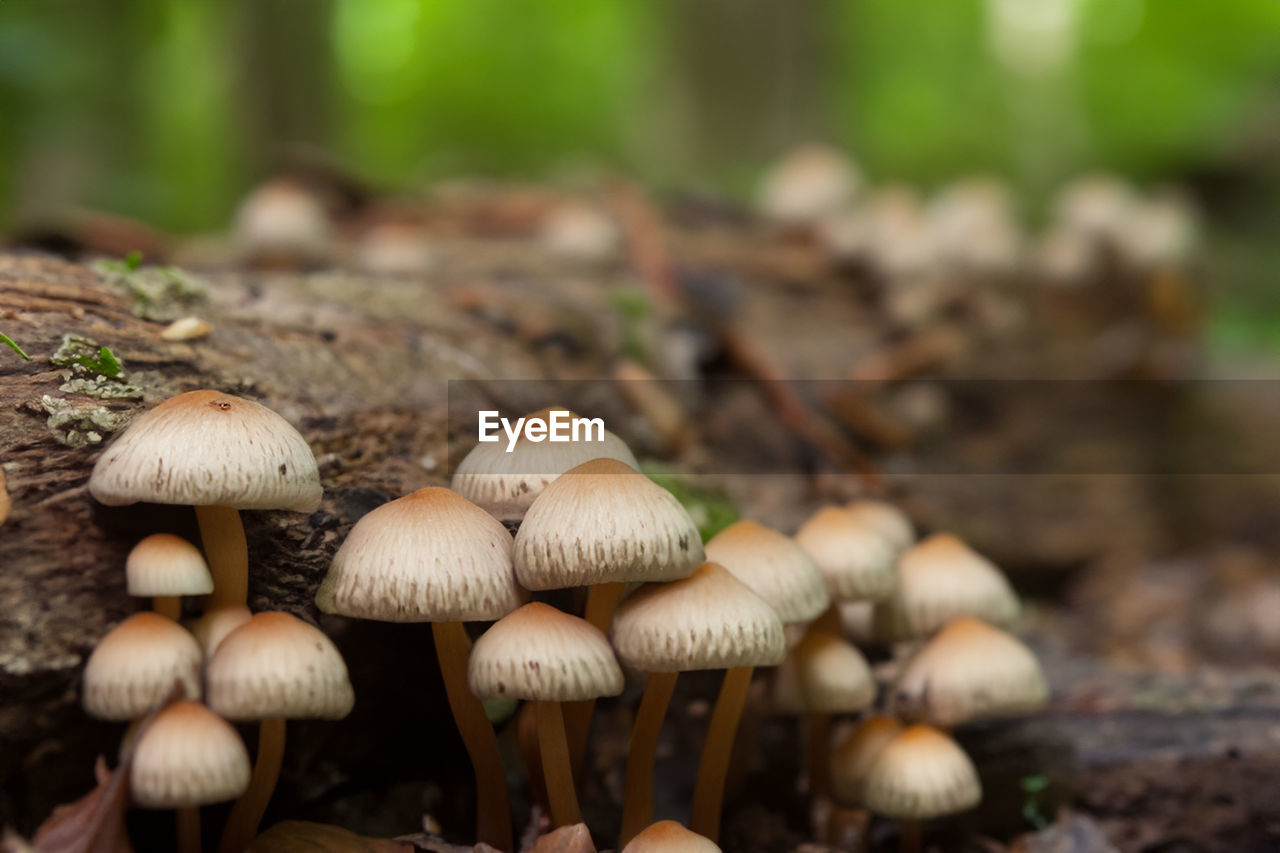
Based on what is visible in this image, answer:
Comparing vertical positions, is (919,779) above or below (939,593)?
below

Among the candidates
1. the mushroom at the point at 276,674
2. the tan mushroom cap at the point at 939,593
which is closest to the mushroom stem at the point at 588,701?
the mushroom at the point at 276,674

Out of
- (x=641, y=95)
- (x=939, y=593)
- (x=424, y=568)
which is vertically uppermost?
(x=641, y=95)

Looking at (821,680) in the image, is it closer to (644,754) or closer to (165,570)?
(644,754)

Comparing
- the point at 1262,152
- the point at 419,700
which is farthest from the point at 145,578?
the point at 1262,152

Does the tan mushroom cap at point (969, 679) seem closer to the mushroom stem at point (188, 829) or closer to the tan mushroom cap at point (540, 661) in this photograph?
the tan mushroom cap at point (540, 661)

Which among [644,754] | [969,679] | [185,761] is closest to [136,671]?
[185,761]

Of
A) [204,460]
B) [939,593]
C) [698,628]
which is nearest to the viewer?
[204,460]
